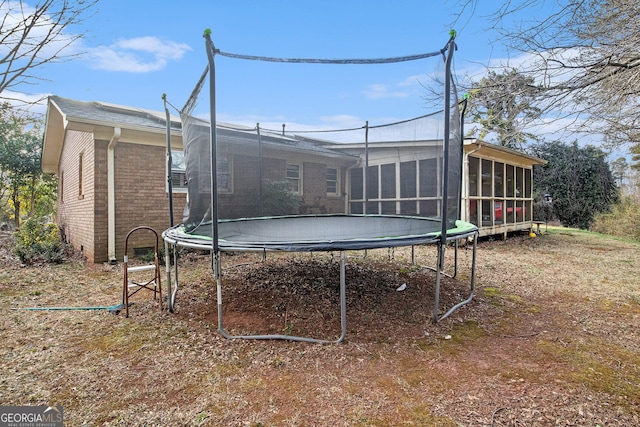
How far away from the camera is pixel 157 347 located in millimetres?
2223

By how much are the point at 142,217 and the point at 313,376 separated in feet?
16.1

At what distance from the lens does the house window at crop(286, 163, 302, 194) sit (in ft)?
16.4

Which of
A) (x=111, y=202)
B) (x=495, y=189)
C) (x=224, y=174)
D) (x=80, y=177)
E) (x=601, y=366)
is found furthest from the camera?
(x=495, y=189)

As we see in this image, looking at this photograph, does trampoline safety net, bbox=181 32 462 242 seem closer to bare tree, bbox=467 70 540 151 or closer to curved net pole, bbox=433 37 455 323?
curved net pole, bbox=433 37 455 323

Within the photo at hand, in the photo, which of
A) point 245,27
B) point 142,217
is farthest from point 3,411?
point 142,217

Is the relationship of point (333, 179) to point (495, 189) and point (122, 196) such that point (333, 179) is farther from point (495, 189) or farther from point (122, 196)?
point (495, 189)

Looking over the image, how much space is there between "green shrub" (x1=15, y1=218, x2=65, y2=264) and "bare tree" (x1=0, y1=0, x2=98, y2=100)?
2656 mm

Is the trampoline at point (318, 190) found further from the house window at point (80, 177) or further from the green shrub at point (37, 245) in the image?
the house window at point (80, 177)

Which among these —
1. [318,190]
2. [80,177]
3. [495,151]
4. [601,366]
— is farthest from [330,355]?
[495,151]

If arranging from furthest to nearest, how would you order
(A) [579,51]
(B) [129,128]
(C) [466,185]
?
(C) [466,185] < (B) [129,128] < (A) [579,51]

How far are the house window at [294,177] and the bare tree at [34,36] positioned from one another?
5.30 meters

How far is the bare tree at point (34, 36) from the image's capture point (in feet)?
19.1

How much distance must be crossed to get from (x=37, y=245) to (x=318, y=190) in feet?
16.0

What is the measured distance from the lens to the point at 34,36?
6.07m
